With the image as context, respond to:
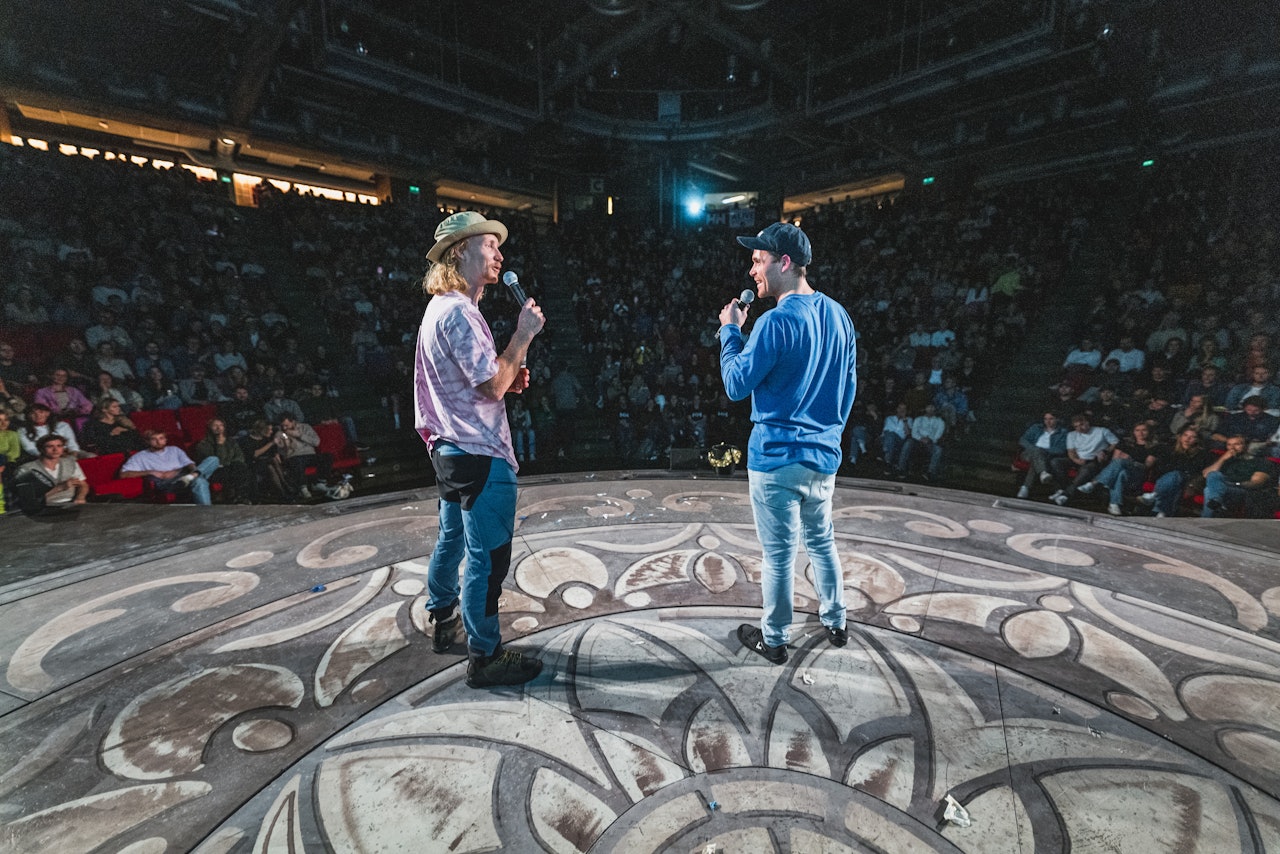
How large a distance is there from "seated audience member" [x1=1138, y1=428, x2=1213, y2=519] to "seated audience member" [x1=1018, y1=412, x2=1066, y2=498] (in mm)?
716

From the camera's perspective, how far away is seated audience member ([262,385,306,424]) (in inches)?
220

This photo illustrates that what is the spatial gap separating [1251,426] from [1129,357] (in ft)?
6.74

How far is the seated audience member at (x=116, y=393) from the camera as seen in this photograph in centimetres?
507

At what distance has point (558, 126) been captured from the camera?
575 inches

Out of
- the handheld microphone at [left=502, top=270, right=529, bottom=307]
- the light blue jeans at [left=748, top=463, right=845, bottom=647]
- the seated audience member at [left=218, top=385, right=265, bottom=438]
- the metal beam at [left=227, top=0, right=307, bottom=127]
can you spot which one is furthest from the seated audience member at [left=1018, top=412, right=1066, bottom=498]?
the metal beam at [left=227, top=0, right=307, bottom=127]

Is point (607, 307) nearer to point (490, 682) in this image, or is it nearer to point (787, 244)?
point (787, 244)

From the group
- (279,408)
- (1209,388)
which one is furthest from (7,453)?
(1209,388)

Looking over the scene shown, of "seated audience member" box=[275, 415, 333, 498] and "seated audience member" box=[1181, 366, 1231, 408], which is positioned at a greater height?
"seated audience member" box=[1181, 366, 1231, 408]

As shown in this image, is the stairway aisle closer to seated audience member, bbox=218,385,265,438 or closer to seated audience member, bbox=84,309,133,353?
seated audience member, bbox=218,385,265,438

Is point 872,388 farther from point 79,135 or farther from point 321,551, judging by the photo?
point 79,135

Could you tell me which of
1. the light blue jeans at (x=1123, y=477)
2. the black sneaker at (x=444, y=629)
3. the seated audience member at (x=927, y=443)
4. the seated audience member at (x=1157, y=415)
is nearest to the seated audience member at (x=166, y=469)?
the black sneaker at (x=444, y=629)

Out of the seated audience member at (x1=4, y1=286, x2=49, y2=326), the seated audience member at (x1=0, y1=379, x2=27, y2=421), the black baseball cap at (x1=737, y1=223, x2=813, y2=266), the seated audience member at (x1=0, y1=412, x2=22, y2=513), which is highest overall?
the seated audience member at (x1=4, y1=286, x2=49, y2=326)

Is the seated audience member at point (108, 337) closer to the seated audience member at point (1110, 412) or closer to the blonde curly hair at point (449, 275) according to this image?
the blonde curly hair at point (449, 275)

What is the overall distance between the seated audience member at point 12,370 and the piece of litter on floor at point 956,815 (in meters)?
7.65
